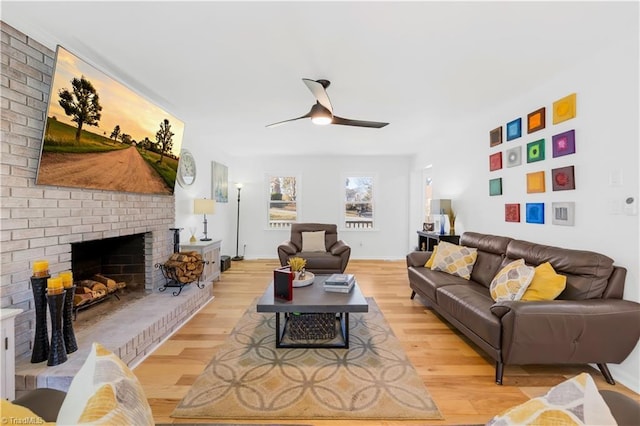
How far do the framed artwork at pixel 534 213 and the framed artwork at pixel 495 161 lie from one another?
67cm

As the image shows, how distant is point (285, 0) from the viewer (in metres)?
1.72

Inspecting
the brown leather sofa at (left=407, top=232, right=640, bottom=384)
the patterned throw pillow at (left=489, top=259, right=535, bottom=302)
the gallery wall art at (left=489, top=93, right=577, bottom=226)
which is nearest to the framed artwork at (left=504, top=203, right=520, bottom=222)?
the gallery wall art at (left=489, top=93, right=577, bottom=226)

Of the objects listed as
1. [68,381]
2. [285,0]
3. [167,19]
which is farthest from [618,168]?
[68,381]

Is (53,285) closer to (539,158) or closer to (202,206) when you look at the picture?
(202,206)

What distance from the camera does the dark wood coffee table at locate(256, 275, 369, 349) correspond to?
241cm

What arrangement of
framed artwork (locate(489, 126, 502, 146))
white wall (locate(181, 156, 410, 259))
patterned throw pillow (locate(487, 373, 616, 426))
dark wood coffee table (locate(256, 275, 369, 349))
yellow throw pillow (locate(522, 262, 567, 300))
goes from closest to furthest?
patterned throw pillow (locate(487, 373, 616, 426))
yellow throw pillow (locate(522, 262, 567, 300))
dark wood coffee table (locate(256, 275, 369, 349))
framed artwork (locate(489, 126, 502, 146))
white wall (locate(181, 156, 410, 259))

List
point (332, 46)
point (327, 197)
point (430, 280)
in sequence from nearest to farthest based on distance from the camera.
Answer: point (332, 46)
point (430, 280)
point (327, 197)

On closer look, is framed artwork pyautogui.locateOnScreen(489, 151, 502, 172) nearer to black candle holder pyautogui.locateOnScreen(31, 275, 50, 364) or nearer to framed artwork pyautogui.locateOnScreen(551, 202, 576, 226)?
framed artwork pyautogui.locateOnScreen(551, 202, 576, 226)

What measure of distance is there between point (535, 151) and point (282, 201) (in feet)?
16.2

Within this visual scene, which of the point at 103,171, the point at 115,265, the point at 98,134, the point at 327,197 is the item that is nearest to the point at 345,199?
the point at 327,197

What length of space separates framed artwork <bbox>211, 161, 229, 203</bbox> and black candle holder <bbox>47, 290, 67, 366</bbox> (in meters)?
3.62

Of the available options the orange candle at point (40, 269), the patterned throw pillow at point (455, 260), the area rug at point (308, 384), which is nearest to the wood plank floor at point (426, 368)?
the area rug at point (308, 384)

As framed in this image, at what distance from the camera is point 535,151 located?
2971mm

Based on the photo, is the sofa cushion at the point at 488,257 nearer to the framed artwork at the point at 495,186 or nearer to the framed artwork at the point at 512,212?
the framed artwork at the point at 512,212
